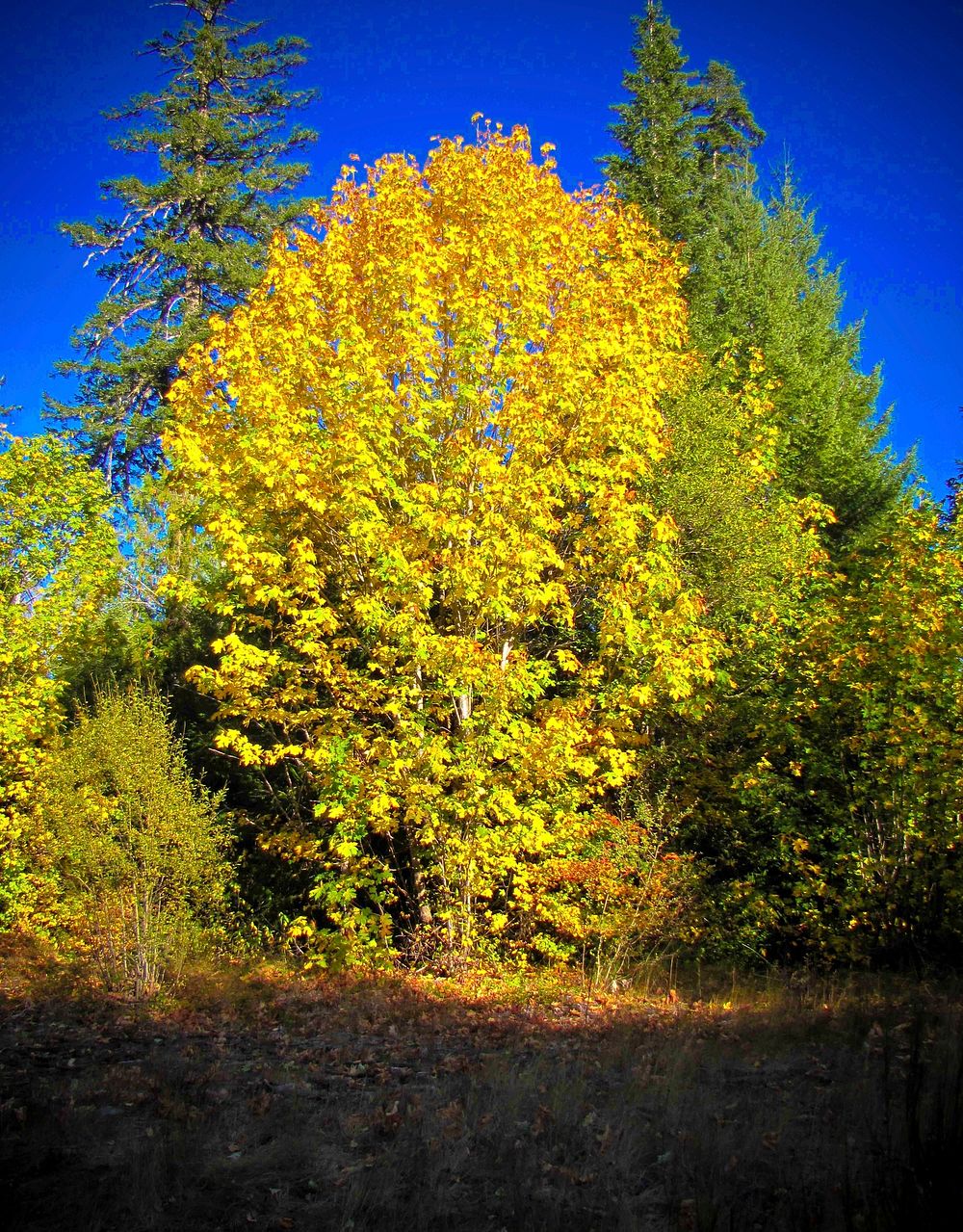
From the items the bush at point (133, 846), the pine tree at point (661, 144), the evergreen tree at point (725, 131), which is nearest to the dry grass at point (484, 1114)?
the bush at point (133, 846)

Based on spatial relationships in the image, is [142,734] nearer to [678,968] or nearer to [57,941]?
[57,941]

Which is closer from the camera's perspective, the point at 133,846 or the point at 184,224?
the point at 133,846

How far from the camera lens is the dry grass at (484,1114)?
3609mm

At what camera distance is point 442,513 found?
8523mm

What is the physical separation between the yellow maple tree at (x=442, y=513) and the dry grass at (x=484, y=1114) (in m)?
2.04

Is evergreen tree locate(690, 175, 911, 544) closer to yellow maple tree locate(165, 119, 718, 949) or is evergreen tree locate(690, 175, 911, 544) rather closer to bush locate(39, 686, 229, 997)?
yellow maple tree locate(165, 119, 718, 949)

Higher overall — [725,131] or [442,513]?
[725,131]

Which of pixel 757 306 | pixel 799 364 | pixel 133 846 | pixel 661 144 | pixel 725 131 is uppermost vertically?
pixel 725 131

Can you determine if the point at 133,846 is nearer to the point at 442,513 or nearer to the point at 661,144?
the point at 442,513

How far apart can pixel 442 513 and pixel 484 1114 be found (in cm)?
554

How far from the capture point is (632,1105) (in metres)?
4.96

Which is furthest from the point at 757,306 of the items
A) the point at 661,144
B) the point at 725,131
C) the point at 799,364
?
the point at 725,131

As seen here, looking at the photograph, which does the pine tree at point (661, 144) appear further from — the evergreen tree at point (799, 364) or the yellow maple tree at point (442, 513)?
the yellow maple tree at point (442, 513)

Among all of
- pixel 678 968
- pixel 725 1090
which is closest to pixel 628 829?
pixel 678 968
